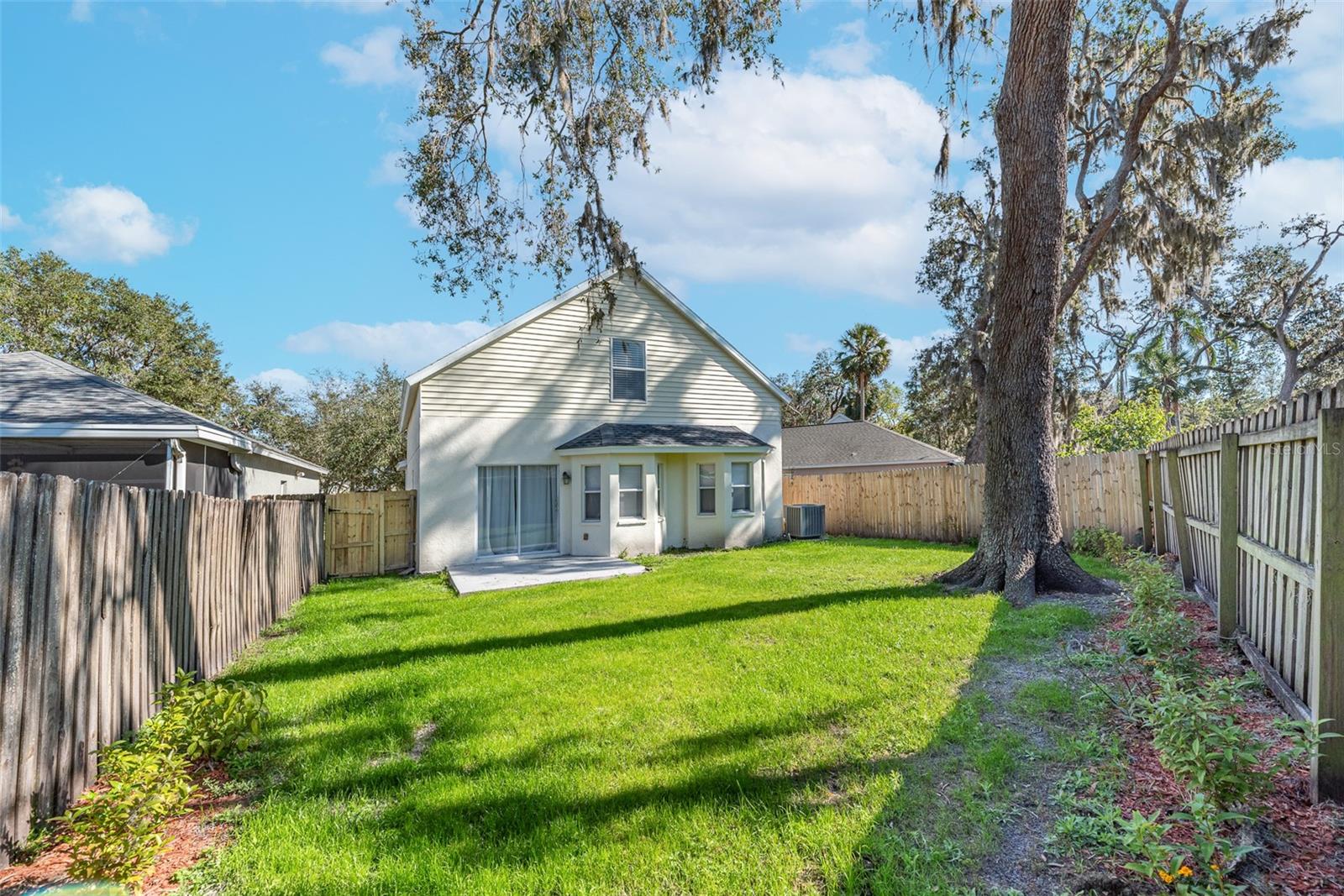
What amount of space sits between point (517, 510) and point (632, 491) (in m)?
2.62

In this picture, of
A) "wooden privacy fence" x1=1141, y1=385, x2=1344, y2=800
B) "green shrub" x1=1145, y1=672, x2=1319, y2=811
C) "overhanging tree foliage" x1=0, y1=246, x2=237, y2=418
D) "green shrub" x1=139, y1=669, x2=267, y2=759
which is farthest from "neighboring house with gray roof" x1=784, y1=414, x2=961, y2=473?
"overhanging tree foliage" x1=0, y1=246, x2=237, y2=418

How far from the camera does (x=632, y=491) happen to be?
14.0 meters

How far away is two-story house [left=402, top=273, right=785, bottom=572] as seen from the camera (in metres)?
12.9

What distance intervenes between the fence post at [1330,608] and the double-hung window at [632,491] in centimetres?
1188

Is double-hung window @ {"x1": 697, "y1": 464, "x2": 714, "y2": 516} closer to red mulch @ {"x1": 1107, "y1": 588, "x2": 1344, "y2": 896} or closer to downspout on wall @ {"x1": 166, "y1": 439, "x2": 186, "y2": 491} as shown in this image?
downspout on wall @ {"x1": 166, "y1": 439, "x2": 186, "y2": 491}

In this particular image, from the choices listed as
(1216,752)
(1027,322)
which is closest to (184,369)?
(1027,322)

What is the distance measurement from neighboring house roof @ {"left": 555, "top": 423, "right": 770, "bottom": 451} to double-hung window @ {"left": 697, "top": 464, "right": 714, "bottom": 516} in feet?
2.67

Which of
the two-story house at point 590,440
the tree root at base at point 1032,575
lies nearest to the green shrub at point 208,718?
the tree root at base at point 1032,575

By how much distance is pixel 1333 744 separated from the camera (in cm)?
256

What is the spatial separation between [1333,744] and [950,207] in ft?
65.4

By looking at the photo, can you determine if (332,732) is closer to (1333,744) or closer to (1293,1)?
(1333,744)

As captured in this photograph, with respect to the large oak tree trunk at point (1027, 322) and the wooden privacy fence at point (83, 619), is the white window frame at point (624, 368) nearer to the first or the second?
the large oak tree trunk at point (1027, 322)

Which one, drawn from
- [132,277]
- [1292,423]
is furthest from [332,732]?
[132,277]

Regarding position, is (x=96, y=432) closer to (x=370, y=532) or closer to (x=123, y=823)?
(x=370, y=532)
